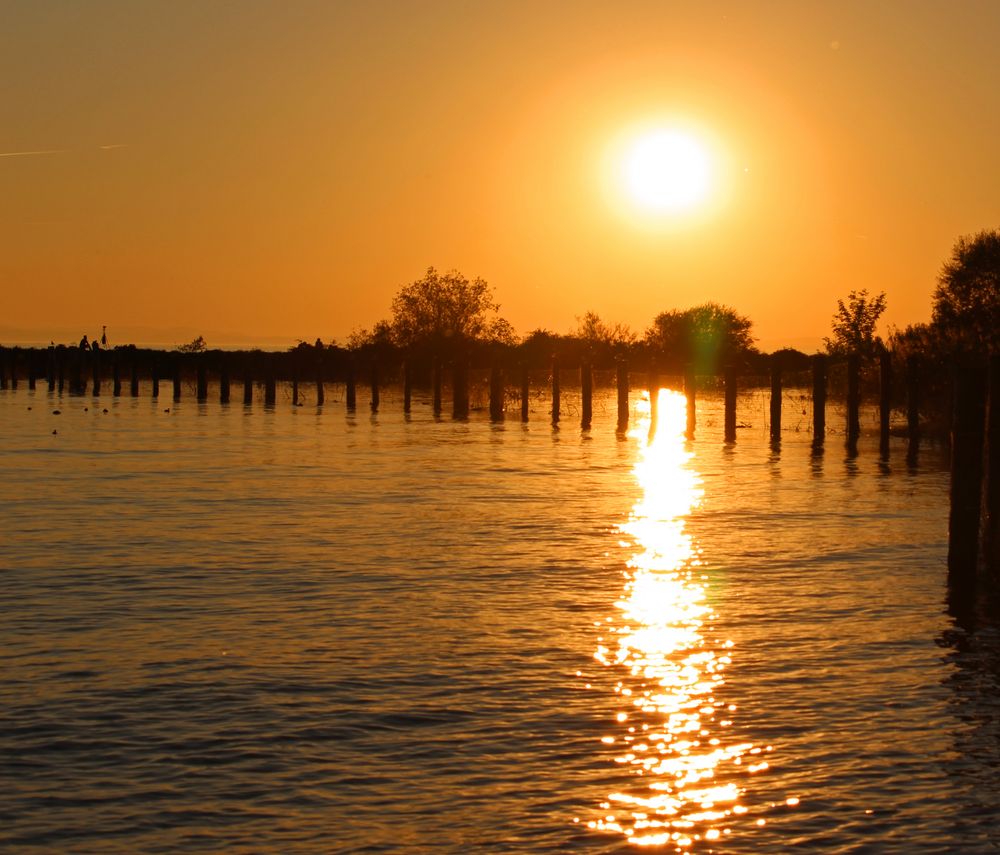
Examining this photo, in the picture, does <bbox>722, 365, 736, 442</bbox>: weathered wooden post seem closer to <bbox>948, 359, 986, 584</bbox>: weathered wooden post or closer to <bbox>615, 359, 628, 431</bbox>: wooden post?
<bbox>615, 359, 628, 431</bbox>: wooden post

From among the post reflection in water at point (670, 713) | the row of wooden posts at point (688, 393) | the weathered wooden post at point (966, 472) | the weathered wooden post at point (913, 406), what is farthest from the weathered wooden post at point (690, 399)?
the weathered wooden post at point (966, 472)

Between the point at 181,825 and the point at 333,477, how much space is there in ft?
68.8

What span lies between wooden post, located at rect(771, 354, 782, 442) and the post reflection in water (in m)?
22.7

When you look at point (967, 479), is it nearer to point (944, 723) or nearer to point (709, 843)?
point (944, 723)

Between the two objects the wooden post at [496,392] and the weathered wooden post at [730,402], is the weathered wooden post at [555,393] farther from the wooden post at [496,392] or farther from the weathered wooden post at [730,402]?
the weathered wooden post at [730,402]

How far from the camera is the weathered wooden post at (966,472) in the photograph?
48.3 feet

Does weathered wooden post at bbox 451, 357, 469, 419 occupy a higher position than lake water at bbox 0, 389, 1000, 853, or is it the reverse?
weathered wooden post at bbox 451, 357, 469, 419

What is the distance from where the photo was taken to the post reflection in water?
7.36 metres

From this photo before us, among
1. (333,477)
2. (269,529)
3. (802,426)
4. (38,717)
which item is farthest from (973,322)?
(38,717)

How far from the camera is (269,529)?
19422 mm

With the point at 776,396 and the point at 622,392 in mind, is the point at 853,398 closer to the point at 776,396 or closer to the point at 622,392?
the point at 776,396

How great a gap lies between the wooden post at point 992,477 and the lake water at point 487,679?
2.44ft

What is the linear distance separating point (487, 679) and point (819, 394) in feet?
99.2

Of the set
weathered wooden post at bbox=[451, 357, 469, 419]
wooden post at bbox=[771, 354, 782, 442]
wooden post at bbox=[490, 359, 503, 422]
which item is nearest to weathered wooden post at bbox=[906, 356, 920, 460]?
wooden post at bbox=[771, 354, 782, 442]
